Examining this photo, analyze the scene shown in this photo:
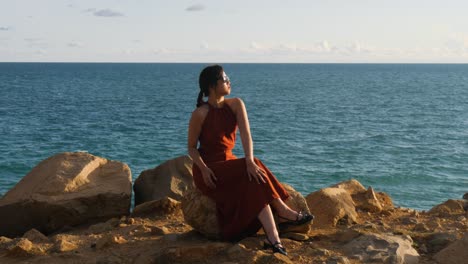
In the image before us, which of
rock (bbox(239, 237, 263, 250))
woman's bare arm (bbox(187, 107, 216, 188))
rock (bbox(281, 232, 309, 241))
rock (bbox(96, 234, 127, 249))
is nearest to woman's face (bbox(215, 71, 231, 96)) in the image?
woman's bare arm (bbox(187, 107, 216, 188))

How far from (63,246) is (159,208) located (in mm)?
2298

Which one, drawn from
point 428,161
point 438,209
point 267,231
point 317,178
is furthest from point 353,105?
point 267,231

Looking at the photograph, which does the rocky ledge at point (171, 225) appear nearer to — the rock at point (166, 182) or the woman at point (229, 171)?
the rock at point (166, 182)

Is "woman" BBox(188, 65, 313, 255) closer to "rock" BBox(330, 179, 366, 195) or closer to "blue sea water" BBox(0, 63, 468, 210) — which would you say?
"rock" BBox(330, 179, 366, 195)

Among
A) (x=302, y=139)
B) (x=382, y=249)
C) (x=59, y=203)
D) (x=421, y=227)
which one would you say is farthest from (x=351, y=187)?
(x=302, y=139)

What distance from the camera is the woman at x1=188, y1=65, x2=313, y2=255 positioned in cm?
676

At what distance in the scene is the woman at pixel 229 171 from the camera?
6.76 meters

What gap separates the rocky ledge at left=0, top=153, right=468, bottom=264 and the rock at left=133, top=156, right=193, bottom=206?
0.06 feet

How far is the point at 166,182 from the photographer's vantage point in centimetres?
1008

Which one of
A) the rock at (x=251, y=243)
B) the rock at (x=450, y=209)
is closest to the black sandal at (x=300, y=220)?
the rock at (x=251, y=243)

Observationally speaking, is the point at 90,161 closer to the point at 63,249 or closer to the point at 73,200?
the point at 73,200

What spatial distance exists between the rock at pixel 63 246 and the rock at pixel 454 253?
437 centimetres

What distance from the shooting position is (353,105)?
58.2 m

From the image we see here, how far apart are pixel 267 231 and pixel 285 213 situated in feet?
1.69
